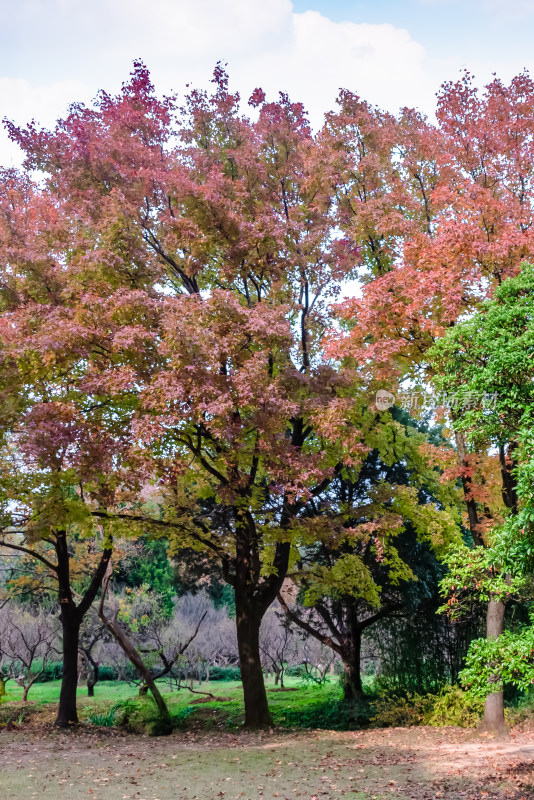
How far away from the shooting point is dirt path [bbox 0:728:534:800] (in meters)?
6.29

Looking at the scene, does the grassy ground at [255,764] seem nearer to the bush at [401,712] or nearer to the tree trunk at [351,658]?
the bush at [401,712]

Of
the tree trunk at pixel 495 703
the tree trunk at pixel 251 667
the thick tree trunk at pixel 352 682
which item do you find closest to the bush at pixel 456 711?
the tree trunk at pixel 495 703

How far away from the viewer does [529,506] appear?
4.97 meters

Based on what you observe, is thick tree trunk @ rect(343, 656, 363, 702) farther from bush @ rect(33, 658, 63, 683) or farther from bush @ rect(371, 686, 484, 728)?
bush @ rect(33, 658, 63, 683)

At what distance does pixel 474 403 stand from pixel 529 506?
4.37ft

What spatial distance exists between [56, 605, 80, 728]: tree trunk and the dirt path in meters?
1.79

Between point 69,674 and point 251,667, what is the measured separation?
4124mm

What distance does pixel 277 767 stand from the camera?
7.64 m

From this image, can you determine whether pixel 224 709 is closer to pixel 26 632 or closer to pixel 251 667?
pixel 251 667

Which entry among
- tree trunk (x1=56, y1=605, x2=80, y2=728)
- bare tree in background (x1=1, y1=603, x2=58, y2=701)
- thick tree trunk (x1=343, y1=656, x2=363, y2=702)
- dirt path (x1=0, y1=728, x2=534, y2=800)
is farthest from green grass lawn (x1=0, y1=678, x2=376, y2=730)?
dirt path (x1=0, y1=728, x2=534, y2=800)

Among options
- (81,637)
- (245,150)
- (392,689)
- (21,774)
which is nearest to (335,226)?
(245,150)

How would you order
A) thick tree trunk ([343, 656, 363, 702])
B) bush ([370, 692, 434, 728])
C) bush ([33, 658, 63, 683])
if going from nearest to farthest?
bush ([370, 692, 434, 728]) < thick tree trunk ([343, 656, 363, 702]) < bush ([33, 658, 63, 683])

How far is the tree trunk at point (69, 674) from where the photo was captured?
12.3 meters

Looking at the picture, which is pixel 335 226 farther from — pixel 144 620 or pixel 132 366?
pixel 144 620
